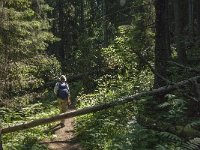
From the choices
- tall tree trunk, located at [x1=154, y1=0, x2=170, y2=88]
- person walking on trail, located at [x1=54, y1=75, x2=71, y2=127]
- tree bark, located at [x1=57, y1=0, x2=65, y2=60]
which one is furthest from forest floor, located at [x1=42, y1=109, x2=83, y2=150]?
tree bark, located at [x1=57, y1=0, x2=65, y2=60]

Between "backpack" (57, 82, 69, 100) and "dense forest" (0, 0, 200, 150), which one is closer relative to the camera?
"dense forest" (0, 0, 200, 150)

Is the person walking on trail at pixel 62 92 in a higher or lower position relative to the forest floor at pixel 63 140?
higher

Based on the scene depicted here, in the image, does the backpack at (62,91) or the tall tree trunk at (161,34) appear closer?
the tall tree trunk at (161,34)

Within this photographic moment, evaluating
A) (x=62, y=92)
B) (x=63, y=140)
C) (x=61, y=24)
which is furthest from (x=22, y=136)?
(x=61, y=24)

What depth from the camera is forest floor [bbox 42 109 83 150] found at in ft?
44.9

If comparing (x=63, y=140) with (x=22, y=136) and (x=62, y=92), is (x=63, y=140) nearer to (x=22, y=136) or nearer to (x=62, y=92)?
(x=22, y=136)

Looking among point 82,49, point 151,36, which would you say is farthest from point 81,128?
point 82,49

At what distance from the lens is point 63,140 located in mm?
14562

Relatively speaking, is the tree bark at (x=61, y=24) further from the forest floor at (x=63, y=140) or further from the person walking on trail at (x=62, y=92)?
the forest floor at (x=63, y=140)

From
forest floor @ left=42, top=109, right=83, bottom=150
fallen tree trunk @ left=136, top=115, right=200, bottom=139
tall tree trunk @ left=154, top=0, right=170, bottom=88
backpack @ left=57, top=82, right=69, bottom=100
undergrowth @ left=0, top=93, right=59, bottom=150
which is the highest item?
tall tree trunk @ left=154, top=0, right=170, bottom=88

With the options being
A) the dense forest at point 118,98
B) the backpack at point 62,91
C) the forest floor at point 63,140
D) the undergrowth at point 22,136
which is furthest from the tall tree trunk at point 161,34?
the undergrowth at point 22,136

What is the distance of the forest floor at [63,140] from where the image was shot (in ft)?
44.9

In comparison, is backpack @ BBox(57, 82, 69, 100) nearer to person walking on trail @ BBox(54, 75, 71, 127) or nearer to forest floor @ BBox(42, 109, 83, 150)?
person walking on trail @ BBox(54, 75, 71, 127)

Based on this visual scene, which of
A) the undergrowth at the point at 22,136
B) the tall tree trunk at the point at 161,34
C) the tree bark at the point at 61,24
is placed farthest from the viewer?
the tree bark at the point at 61,24
